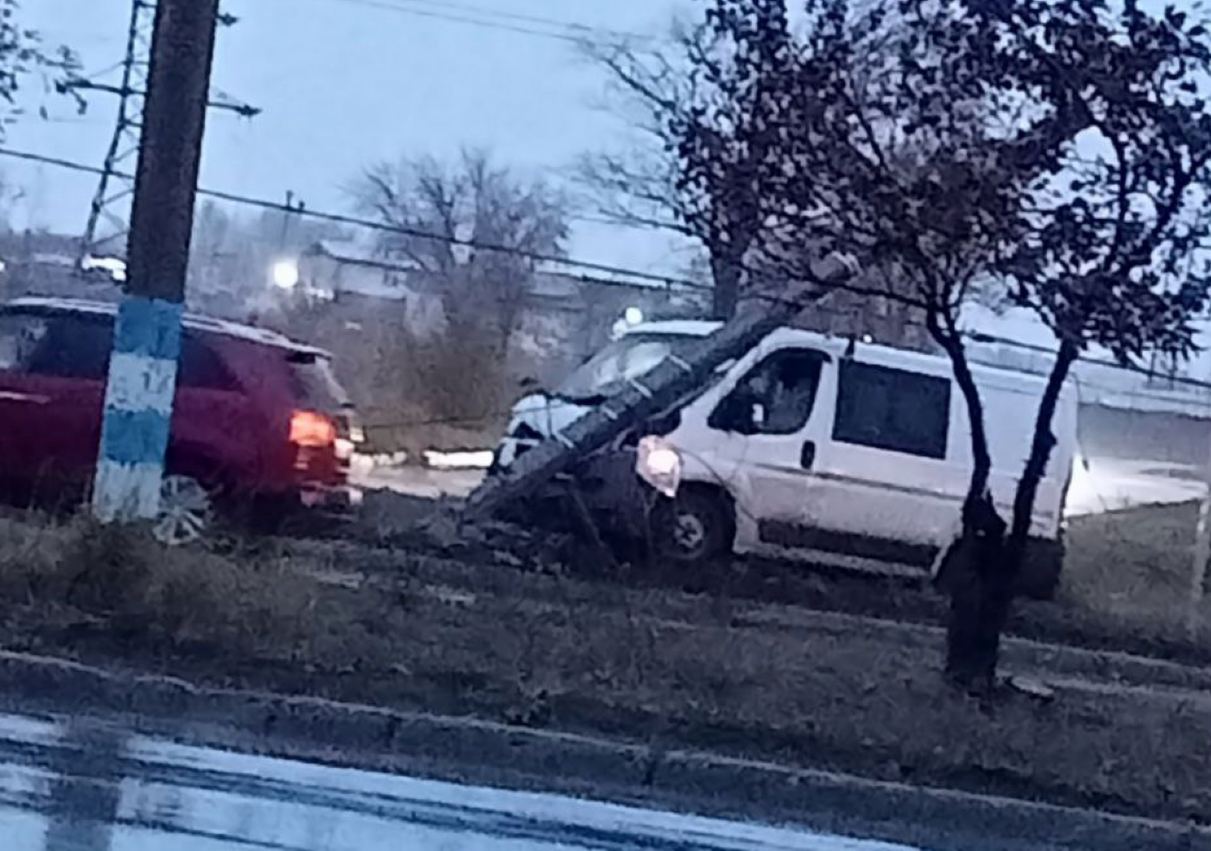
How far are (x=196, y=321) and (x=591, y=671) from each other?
7.01 metres

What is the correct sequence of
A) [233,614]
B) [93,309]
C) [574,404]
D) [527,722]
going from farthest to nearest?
[574,404]
[93,309]
[233,614]
[527,722]

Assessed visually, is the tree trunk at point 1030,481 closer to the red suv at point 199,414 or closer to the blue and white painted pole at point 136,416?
the blue and white painted pole at point 136,416

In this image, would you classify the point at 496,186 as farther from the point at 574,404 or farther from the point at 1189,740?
the point at 1189,740

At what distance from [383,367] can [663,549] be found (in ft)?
62.8

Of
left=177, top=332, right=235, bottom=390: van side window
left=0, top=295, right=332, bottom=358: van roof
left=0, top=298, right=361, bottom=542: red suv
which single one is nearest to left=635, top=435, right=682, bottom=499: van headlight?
left=0, top=298, right=361, bottom=542: red suv

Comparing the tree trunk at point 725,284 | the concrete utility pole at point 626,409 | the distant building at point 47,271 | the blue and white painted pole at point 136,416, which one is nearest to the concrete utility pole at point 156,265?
the blue and white painted pole at point 136,416

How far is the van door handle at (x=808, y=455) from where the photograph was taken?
20.9m

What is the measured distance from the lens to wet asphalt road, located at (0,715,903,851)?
26.7ft

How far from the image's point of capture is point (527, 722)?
10977 mm

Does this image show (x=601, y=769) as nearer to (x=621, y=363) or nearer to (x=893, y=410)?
(x=893, y=410)

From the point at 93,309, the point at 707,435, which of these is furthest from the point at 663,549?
the point at 93,309

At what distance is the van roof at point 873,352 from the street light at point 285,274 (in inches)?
1228

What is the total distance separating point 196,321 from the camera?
1830 cm

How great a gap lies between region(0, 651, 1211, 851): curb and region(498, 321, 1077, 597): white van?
30.2 ft
